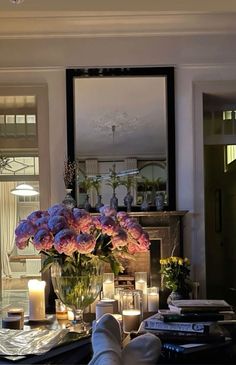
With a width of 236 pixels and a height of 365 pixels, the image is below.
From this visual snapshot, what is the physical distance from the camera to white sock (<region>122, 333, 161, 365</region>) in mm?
1301

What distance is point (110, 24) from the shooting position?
4453 mm

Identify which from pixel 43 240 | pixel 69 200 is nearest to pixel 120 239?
pixel 43 240

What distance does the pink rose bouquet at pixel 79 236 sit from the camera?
1.98 meters

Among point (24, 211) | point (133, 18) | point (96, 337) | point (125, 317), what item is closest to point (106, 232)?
point (125, 317)

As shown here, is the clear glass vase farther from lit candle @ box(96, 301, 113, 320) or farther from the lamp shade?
the lamp shade

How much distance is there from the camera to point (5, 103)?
4.73 m

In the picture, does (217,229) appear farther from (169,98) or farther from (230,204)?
(169,98)

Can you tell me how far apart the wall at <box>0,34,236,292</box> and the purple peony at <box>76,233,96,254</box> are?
258cm

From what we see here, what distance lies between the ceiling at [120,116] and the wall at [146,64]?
15 centimetres

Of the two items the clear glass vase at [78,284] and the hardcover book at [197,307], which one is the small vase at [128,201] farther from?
the hardcover book at [197,307]

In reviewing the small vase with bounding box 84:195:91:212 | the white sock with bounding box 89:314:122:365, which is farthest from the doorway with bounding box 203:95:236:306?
the white sock with bounding box 89:314:122:365

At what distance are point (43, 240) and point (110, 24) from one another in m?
2.97

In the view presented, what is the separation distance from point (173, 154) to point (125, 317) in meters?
2.58

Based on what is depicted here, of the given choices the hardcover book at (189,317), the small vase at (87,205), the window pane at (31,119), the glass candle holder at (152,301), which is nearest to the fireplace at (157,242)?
the small vase at (87,205)
